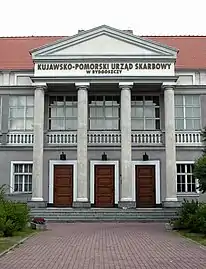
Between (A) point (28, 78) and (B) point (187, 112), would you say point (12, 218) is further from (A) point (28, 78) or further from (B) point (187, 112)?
(B) point (187, 112)

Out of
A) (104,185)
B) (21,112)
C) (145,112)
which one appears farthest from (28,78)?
(104,185)

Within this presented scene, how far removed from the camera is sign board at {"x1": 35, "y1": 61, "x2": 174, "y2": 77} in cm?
2773

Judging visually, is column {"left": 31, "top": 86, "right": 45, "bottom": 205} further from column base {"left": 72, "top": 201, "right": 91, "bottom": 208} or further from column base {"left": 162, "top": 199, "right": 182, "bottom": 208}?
column base {"left": 162, "top": 199, "right": 182, "bottom": 208}

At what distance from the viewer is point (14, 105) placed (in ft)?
96.5

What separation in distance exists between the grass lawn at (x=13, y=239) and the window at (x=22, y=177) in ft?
33.4

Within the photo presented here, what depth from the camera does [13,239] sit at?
1504 centimetres

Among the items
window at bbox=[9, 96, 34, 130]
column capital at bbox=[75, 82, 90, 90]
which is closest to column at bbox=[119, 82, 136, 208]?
column capital at bbox=[75, 82, 90, 90]

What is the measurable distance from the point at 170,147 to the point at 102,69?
237 inches

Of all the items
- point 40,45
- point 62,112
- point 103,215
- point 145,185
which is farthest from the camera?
point 40,45

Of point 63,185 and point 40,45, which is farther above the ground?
point 40,45

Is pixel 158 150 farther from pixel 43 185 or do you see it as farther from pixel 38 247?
pixel 38 247

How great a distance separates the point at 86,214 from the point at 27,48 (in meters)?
14.3

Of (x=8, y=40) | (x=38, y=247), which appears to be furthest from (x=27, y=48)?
(x=38, y=247)

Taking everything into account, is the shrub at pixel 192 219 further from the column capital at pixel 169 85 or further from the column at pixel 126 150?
the column capital at pixel 169 85
